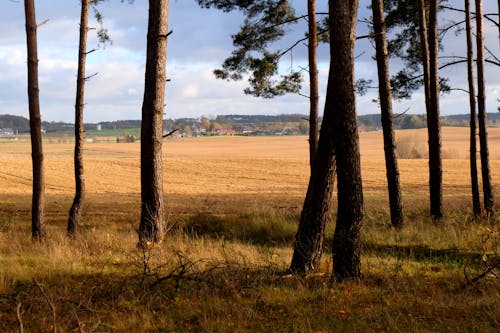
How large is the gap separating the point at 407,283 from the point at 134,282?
360 centimetres

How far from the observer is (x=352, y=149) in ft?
23.6

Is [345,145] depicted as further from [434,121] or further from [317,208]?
[434,121]

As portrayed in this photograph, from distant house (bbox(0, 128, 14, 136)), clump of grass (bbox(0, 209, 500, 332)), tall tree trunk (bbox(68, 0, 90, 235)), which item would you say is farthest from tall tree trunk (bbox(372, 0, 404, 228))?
distant house (bbox(0, 128, 14, 136))

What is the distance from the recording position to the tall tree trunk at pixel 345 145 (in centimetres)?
719

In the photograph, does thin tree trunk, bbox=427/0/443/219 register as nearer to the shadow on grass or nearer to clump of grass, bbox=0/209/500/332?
the shadow on grass

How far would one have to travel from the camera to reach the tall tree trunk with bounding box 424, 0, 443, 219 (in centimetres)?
1428

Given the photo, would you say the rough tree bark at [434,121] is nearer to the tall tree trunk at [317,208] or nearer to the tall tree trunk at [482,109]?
the tall tree trunk at [482,109]

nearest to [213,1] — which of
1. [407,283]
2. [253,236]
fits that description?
[253,236]

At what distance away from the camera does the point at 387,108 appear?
43.1 ft

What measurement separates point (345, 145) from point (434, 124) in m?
8.24

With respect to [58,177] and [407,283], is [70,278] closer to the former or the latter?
[407,283]

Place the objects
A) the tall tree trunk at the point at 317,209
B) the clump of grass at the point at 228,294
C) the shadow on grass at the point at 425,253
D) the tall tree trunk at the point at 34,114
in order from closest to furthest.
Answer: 1. the clump of grass at the point at 228,294
2. the tall tree trunk at the point at 317,209
3. the shadow on grass at the point at 425,253
4. the tall tree trunk at the point at 34,114

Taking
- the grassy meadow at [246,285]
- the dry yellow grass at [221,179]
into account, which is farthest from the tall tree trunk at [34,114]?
the dry yellow grass at [221,179]

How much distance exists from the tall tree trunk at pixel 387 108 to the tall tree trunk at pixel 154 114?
18.6ft
